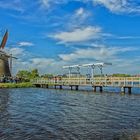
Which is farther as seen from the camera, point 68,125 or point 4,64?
point 4,64

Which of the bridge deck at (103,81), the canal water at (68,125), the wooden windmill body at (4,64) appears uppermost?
the wooden windmill body at (4,64)

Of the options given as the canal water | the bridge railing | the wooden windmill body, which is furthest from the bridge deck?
the canal water

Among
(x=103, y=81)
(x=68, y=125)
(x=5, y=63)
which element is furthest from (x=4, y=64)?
(x=68, y=125)

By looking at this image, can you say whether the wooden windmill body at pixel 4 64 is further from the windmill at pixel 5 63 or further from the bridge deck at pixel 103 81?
the bridge deck at pixel 103 81

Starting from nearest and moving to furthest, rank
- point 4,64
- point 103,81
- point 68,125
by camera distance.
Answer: point 68,125 → point 103,81 → point 4,64

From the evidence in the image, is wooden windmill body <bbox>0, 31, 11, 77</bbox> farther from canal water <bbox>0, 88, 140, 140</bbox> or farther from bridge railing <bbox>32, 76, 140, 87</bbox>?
canal water <bbox>0, 88, 140, 140</bbox>

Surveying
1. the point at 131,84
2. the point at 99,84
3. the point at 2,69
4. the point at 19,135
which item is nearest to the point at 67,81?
the point at 99,84

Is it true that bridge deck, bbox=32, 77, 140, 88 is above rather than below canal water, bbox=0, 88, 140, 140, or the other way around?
above

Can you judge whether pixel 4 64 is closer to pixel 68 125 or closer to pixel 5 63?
pixel 5 63

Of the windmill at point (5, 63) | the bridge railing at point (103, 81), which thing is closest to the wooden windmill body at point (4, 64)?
the windmill at point (5, 63)

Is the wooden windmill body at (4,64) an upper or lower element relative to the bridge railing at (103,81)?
upper

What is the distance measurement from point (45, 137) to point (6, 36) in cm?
9627

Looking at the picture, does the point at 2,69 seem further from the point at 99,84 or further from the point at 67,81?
the point at 99,84

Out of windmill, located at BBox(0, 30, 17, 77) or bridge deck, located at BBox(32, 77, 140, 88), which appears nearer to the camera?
bridge deck, located at BBox(32, 77, 140, 88)
